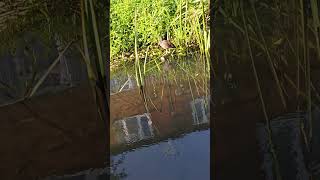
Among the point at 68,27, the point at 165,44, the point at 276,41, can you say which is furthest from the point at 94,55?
the point at 276,41

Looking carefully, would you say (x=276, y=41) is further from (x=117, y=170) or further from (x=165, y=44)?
(x=117, y=170)

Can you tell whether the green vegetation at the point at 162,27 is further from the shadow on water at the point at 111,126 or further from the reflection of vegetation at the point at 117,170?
the reflection of vegetation at the point at 117,170

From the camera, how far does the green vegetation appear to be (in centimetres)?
98

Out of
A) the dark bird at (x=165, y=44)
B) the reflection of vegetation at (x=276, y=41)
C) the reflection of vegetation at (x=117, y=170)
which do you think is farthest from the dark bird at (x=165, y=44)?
the reflection of vegetation at (x=117, y=170)

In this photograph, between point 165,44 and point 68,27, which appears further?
point 165,44

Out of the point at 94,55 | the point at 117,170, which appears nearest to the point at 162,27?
the point at 94,55

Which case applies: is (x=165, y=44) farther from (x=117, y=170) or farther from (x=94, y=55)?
(x=117, y=170)

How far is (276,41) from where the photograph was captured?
40.3 inches

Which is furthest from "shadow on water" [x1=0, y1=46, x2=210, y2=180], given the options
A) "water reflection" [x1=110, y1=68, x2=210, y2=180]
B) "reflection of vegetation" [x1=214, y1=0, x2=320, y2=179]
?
"reflection of vegetation" [x1=214, y1=0, x2=320, y2=179]

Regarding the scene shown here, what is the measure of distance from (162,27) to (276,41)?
25 cm

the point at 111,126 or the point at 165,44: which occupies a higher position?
the point at 165,44

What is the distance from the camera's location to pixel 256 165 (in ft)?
3.38

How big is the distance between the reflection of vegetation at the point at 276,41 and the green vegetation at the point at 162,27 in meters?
0.03

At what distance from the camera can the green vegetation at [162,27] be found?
98 cm
